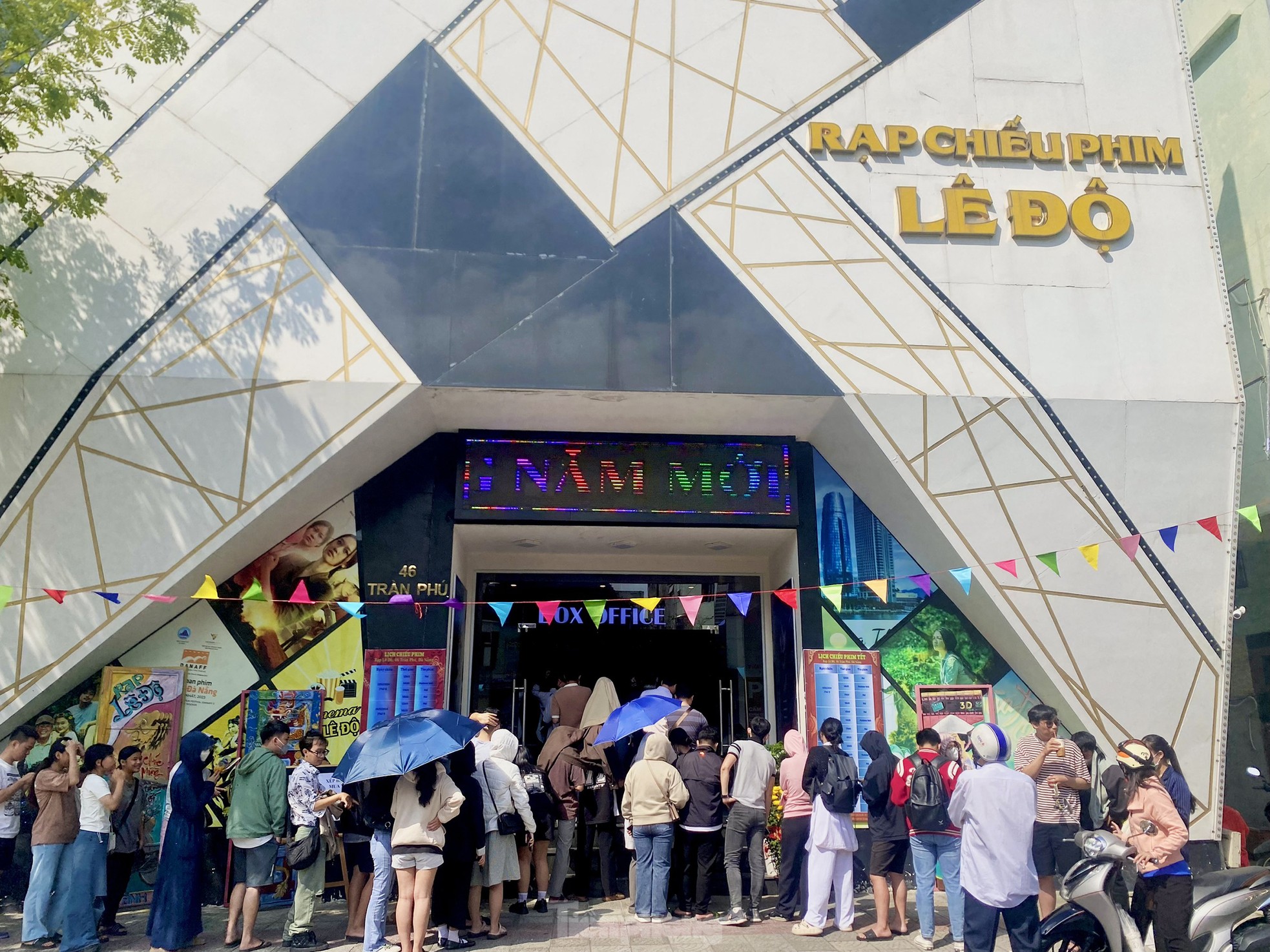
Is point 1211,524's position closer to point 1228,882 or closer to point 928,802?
point 1228,882

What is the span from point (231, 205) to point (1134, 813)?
874 cm

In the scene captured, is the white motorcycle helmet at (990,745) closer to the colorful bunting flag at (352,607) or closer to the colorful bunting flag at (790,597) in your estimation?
the colorful bunting flag at (790,597)

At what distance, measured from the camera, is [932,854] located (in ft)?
21.7

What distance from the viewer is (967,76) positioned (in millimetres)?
9984

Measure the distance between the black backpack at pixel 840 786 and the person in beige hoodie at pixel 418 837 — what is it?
270 cm

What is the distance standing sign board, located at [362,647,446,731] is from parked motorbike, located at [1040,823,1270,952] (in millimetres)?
5690

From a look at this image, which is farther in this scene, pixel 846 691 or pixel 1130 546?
pixel 846 691

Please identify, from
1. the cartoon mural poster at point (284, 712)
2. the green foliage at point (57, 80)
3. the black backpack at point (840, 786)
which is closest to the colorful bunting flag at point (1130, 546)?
the black backpack at point (840, 786)

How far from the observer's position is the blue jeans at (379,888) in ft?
19.8

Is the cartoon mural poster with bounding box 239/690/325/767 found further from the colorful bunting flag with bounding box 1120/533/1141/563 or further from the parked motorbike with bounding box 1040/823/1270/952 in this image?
the colorful bunting flag with bounding box 1120/533/1141/563

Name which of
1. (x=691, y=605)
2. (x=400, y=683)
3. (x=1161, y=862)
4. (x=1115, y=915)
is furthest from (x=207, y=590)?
(x=1161, y=862)

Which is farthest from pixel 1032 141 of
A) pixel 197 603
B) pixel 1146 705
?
pixel 197 603

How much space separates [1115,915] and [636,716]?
360 cm

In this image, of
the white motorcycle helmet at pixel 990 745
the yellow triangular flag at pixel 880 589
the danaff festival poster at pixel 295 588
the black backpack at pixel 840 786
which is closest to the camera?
the white motorcycle helmet at pixel 990 745
